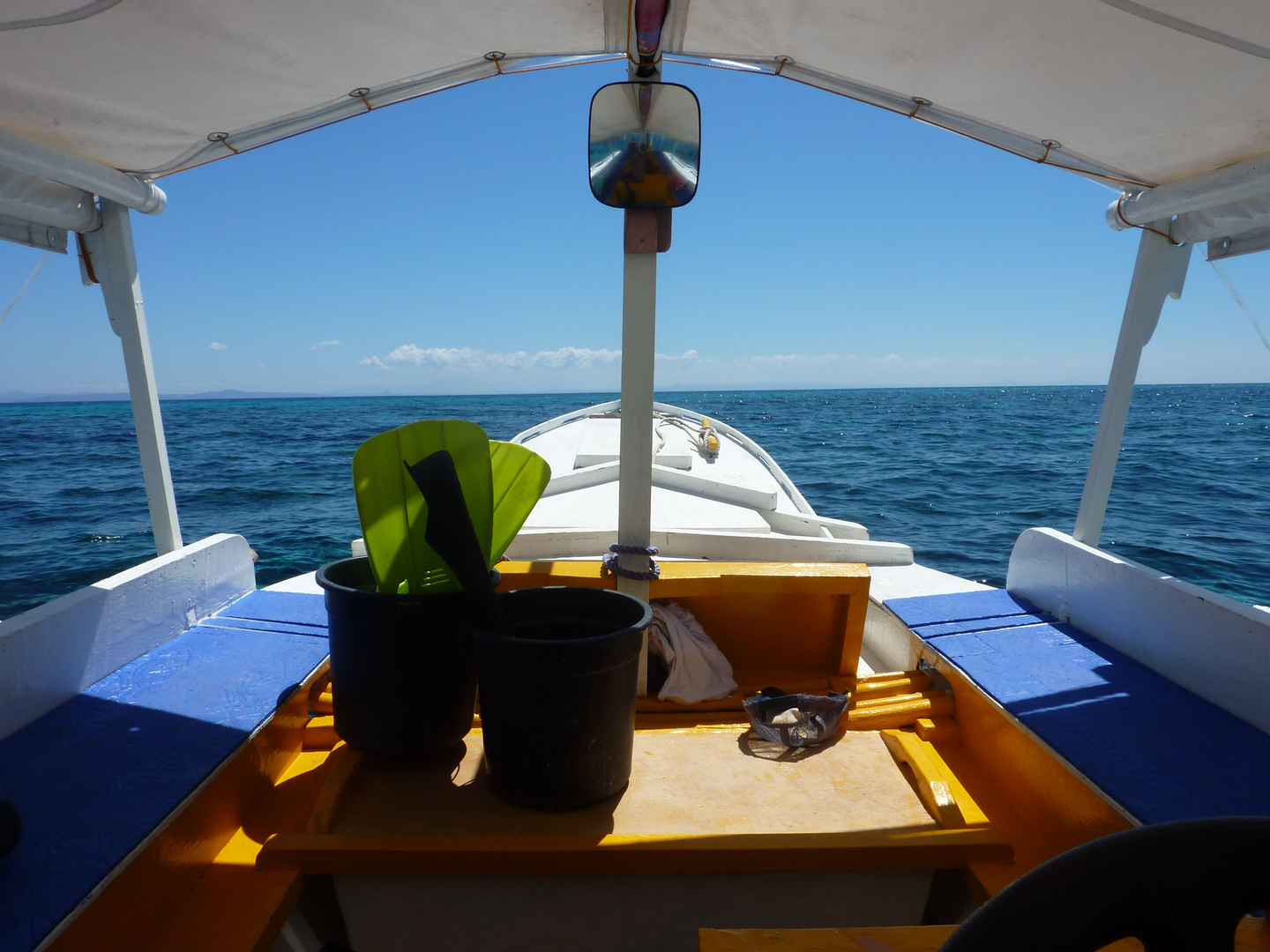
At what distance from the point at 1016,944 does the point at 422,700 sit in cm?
166

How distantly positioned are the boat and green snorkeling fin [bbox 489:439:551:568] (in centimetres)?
45

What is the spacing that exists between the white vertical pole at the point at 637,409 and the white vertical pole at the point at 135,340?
1.75 m

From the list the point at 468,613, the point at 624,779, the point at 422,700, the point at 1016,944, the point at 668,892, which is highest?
the point at 1016,944

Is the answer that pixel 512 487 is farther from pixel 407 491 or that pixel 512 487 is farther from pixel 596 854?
pixel 596 854

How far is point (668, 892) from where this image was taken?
Answer: 162 centimetres

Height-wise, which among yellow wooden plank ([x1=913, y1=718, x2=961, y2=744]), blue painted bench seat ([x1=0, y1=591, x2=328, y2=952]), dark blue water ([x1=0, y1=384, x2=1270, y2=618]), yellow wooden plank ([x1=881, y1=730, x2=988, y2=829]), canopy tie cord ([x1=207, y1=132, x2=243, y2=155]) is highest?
canopy tie cord ([x1=207, y1=132, x2=243, y2=155])

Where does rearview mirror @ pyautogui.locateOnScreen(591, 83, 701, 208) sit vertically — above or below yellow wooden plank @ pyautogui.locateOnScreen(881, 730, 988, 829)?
above

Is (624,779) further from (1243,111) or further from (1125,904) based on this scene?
(1243,111)

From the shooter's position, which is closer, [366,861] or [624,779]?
Result: [366,861]

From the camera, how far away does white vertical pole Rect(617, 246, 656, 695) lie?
2.20 metres

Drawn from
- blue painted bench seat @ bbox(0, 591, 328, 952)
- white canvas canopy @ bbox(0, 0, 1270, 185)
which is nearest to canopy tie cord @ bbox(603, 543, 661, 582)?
blue painted bench seat @ bbox(0, 591, 328, 952)

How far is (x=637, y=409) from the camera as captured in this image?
227 cm

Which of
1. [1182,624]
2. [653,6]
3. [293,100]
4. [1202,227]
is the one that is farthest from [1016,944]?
[1202,227]

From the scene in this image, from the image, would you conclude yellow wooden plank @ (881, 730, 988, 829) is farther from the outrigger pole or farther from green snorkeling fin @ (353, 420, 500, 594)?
the outrigger pole
